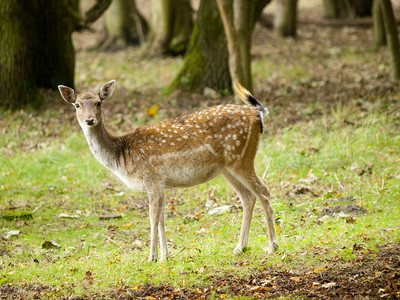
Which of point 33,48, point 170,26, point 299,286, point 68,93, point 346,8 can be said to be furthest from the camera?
point 346,8

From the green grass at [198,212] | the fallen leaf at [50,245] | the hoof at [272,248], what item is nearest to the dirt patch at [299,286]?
the green grass at [198,212]

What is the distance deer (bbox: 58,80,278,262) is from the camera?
604 centimetres

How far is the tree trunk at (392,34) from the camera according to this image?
12445 mm

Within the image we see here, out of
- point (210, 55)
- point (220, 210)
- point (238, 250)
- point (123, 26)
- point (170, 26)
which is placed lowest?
point (123, 26)

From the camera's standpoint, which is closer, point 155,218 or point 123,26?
point 155,218

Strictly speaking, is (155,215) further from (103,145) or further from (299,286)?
(299,286)

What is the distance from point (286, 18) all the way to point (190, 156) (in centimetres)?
1590

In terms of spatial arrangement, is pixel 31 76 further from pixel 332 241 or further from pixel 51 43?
pixel 332 241

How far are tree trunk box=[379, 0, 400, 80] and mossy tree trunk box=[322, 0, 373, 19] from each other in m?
10.9

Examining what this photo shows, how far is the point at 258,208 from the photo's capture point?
7.83 m

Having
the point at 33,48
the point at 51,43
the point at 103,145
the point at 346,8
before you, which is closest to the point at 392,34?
the point at 51,43

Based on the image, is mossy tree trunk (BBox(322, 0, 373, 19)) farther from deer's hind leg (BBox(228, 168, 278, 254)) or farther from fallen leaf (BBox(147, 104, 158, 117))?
deer's hind leg (BBox(228, 168, 278, 254))

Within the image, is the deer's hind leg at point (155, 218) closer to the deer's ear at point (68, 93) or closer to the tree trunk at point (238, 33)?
the deer's ear at point (68, 93)

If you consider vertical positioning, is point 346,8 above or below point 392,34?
below
